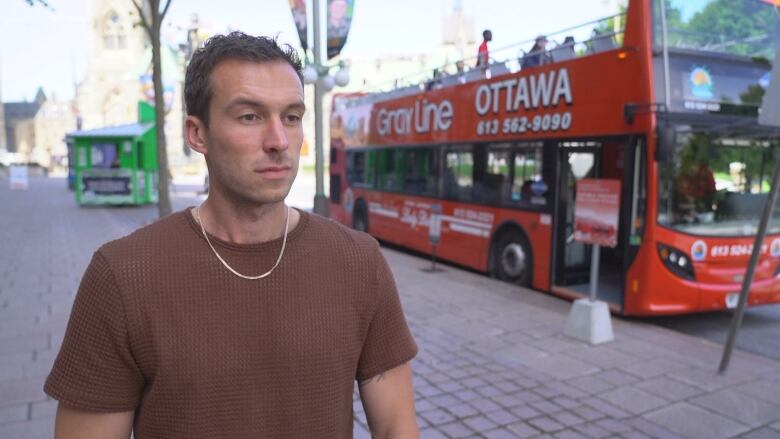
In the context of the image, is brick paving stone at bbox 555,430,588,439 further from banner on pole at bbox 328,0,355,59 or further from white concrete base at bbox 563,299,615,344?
banner on pole at bbox 328,0,355,59

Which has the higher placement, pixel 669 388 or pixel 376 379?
pixel 376 379

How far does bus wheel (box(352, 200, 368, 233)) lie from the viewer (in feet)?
45.8

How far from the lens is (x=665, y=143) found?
247 inches

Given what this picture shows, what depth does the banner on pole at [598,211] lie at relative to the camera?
6371 mm

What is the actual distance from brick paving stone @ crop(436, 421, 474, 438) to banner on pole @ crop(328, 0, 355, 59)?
8.83 meters

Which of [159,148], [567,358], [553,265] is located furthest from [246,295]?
[159,148]

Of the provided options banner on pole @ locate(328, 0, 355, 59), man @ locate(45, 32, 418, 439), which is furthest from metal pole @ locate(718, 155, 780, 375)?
banner on pole @ locate(328, 0, 355, 59)

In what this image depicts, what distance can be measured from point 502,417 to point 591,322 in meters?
2.21

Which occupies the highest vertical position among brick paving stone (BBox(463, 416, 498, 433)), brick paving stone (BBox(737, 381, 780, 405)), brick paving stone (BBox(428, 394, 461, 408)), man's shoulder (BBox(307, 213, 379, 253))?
man's shoulder (BBox(307, 213, 379, 253))

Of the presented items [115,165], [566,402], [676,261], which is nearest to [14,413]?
[566,402]

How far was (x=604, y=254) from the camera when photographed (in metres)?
9.94

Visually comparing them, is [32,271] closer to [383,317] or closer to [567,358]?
[567,358]

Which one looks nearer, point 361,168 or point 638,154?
point 638,154

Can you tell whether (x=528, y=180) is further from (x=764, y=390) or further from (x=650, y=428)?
(x=650, y=428)
